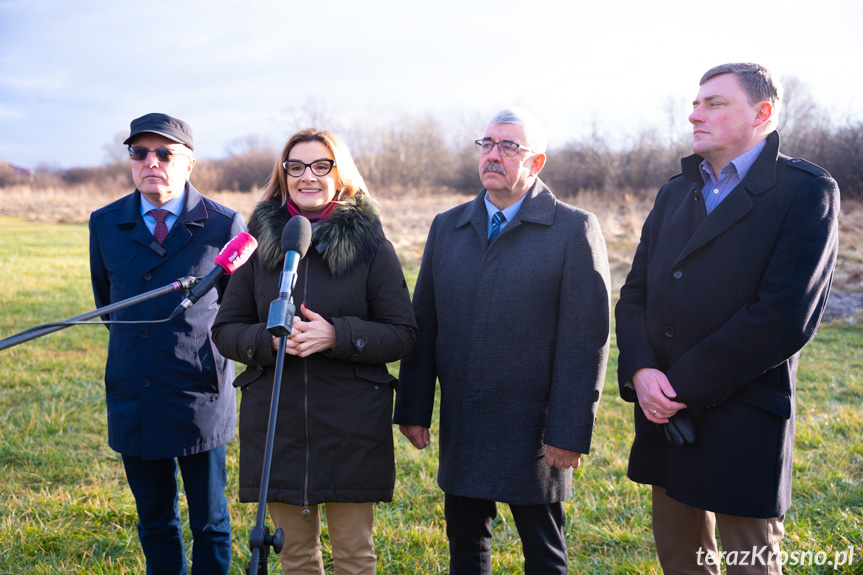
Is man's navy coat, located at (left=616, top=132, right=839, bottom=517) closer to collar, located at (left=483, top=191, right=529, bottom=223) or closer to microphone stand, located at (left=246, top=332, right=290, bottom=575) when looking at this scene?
collar, located at (left=483, top=191, right=529, bottom=223)

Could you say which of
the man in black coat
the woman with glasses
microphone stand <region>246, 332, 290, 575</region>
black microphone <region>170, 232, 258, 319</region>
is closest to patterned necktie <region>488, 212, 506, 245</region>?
the woman with glasses

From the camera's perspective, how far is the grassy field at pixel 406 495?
3504mm

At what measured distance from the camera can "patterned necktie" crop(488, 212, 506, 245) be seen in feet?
9.61

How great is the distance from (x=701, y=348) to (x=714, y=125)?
0.87m

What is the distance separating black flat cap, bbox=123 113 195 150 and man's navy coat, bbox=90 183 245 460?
0.31 meters

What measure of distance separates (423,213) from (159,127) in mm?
23660

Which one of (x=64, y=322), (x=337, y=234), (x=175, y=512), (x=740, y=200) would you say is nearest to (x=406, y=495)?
(x=175, y=512)

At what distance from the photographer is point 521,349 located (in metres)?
2.77

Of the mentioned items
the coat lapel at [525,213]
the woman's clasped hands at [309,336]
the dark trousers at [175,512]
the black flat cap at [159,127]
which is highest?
the black flat cap at [159,127]

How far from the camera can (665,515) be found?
2.71 m

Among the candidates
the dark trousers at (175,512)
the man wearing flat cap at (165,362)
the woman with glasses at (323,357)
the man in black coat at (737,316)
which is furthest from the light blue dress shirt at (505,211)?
the dark trousers at (175,512)

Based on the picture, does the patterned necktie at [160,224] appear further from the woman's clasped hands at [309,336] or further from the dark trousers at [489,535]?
the dark trousers at [489,535]

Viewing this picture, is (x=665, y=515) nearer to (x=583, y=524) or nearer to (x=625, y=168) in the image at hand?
(x=583, y=524)

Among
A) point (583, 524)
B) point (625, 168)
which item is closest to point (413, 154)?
point (625, 168)
